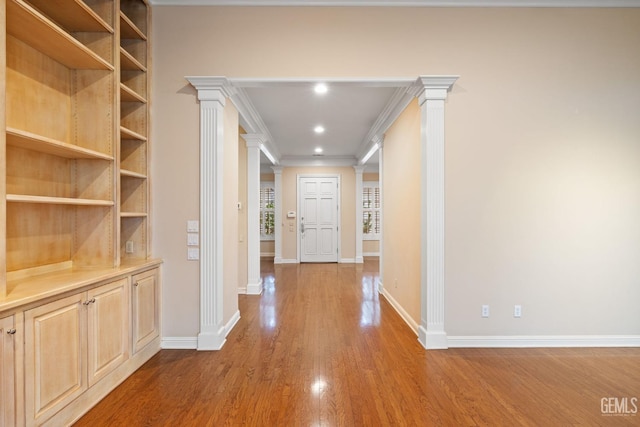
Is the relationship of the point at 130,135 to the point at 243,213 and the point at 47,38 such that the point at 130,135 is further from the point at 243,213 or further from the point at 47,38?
the point at 243,213

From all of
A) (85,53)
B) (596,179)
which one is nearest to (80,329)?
(85,53)

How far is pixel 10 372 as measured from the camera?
1537 mm

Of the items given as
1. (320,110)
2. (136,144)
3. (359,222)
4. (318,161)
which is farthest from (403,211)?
(318,161)

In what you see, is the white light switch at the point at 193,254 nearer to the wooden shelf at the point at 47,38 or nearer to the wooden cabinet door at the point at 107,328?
the wooden cabinet door at the point at 107,328

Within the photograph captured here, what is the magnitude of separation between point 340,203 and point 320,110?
13.6 ft

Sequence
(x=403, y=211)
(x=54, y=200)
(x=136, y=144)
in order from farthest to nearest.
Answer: (x=403, y=211), (x=136, y=144), (x=54, y=200)

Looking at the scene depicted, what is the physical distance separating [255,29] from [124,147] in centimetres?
173

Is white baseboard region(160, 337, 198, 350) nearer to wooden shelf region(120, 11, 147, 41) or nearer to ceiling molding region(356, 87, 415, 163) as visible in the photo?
wooden shelf region(120, 11, 147, 41)

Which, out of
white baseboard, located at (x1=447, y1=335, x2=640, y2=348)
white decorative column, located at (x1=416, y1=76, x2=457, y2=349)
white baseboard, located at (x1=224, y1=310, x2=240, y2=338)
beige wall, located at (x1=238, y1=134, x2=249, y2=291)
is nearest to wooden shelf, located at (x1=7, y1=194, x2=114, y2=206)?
white baseboard, located at (x1=224, y1=310, x2=240, y2=338)

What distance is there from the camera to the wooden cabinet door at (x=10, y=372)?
151cm

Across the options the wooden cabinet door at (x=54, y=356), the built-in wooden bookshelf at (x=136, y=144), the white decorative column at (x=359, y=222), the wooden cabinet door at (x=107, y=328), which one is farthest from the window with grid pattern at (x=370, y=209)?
the wooden cabinet door at (x=54, y=356)

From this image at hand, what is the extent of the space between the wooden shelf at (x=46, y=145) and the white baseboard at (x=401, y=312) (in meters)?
3.35

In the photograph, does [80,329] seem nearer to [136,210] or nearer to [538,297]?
[136,210]

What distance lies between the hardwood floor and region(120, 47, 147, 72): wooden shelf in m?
2.70
